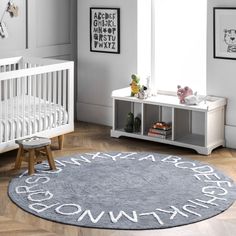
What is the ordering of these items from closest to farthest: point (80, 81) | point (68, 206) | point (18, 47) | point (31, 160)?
point (68, 206), point (31, 160), point (18, 47), point (80, 81)

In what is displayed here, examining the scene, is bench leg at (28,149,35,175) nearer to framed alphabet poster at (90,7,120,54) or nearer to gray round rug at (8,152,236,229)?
gray round rug at (8,152,236,229)

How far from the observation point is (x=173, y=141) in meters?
5.26

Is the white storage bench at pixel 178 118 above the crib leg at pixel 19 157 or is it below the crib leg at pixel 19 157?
above

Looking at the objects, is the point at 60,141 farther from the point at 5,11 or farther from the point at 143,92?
the point at 5,11

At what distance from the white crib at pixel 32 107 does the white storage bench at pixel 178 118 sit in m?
0.57

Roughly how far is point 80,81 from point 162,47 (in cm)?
106

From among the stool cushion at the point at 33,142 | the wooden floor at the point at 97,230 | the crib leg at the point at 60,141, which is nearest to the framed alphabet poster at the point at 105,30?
the wooden floor at the point at 97,230

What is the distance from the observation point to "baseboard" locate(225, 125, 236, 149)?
5.26 m

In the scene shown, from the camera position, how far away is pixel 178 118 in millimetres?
5340

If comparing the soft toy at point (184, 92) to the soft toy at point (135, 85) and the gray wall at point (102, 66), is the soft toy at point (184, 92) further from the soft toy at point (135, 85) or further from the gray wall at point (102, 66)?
the gray wall at point (102, 66)

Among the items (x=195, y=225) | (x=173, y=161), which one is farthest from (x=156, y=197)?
(x=173, y=161)

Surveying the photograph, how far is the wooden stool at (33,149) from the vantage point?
4422 mm

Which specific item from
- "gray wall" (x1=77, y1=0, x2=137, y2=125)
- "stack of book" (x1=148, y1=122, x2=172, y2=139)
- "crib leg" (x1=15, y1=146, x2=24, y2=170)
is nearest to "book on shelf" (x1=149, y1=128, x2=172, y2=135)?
"stack of book" (x1=148, y1=122, x2=172, y2=139)

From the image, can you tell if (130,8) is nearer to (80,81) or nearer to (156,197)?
(80,81)
